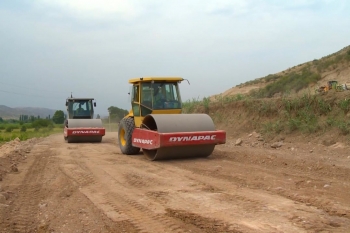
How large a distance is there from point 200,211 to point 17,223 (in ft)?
7.94

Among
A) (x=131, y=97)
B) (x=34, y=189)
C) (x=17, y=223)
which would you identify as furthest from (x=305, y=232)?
(x=131, y=97)

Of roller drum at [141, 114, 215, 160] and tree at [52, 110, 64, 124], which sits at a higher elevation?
tree at [52, 110, 64, 124]

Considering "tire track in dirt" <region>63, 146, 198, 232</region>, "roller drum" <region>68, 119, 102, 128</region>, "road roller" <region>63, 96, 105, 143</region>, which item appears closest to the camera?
"tire track in dirt" <region>63, 146, 198, 232</region>

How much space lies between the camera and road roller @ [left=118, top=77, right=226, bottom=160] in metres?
10.7

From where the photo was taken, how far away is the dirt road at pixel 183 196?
520 centimetres

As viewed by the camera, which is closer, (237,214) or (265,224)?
(265,224)

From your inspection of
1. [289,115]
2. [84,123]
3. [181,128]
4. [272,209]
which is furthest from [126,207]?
[84,123]

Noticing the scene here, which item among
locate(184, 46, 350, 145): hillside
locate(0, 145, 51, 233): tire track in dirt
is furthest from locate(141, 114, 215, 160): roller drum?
locate(184, 46, 350, 145): hillside

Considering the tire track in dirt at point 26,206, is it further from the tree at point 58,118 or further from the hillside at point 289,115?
the tree at point 58,118

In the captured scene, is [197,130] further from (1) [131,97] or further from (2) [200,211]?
(2) [200,211]

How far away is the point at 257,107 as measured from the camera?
57.8 feet

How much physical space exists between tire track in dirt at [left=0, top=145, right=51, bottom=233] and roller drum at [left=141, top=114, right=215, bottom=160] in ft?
10.2

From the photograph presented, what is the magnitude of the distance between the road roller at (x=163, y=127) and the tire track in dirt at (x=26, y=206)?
309 cm

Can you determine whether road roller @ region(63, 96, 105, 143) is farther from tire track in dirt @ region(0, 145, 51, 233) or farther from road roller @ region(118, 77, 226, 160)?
tire track in dirt @ region(0, 145, 51, 233)
